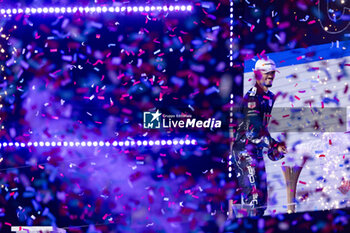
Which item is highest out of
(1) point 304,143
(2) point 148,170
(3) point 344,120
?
(3) point 344,120

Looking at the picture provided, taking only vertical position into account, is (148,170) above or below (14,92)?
below

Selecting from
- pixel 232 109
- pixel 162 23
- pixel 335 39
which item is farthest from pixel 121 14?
pixel 335 39

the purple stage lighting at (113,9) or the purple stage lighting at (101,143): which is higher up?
the purple stage lighting at (113,9)

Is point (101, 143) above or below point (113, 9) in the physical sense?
below

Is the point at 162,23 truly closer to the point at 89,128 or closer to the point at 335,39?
the point at 89,128

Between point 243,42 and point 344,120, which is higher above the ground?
point 243,42

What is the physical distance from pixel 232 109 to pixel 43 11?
1.52 metres

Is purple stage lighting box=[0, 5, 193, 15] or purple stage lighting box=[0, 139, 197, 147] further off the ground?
purple stage lighting box=[0, 5, 193, 15]

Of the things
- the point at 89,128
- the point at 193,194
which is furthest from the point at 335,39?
the point at 89,128

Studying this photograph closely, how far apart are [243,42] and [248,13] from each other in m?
0.21

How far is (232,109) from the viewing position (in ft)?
8.32

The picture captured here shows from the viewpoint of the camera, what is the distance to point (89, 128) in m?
2.50

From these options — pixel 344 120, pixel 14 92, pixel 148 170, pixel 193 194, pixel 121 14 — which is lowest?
pixel 193 194

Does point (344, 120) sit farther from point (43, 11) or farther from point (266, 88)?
point (43, 11)
